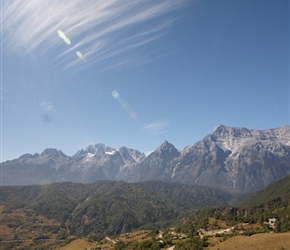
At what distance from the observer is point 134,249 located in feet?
605

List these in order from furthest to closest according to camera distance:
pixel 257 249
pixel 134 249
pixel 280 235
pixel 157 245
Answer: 1. pixel 134 249
2. pixel 157 245
3. pixel 280 235
4. pixel 257 249

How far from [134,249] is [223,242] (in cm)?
6396

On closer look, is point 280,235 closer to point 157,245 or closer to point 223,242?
point 223,242

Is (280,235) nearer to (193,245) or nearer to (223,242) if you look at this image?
(223,242)

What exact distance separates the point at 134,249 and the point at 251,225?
8015 cm

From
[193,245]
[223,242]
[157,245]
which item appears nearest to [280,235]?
[223,242]

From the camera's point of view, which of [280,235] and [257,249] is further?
[280,235]

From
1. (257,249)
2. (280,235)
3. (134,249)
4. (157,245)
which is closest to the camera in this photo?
(257,249)

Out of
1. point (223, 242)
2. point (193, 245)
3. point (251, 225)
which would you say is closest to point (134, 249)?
point (193, 245)

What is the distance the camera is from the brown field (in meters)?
130

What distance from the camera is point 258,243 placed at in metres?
136

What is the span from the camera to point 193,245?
146500mm

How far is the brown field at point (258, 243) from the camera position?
129750mm

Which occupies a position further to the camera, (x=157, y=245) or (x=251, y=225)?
(x=251, y=225)
